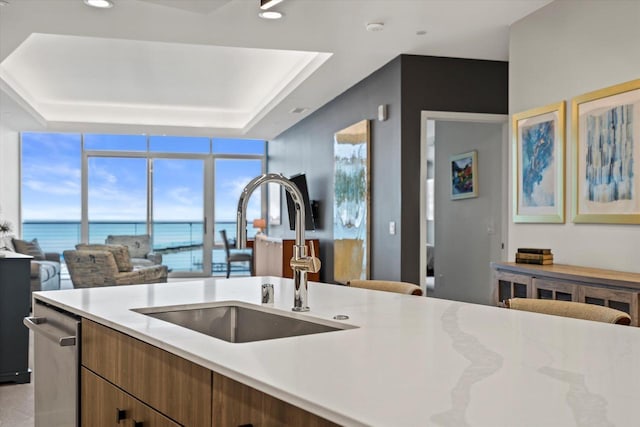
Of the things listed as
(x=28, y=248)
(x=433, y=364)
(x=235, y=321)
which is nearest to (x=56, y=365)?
(x=235, y=321)

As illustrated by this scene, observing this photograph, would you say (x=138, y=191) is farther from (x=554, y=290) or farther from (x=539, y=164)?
(x=554, y=290)

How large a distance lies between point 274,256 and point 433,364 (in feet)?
22.6

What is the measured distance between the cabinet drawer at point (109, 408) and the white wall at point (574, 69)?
8.84 feet

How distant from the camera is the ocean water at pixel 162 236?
10164 mm

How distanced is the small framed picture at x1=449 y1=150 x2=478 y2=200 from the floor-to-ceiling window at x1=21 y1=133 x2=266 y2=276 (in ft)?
17.0

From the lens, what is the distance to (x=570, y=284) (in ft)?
9.75

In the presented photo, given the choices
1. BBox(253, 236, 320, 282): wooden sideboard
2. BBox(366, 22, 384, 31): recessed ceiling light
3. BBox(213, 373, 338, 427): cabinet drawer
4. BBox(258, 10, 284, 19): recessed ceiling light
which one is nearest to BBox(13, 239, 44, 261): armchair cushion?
BBox(253, 236, 320, 282): wooden sideboard

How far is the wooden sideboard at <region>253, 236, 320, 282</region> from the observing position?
23.8 ft

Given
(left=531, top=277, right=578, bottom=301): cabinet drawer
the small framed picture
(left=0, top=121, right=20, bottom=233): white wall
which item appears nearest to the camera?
(left=531, top=277, right=578, bottom=301): cabinet drawer

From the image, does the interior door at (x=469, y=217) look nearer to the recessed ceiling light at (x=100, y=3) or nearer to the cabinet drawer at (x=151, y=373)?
the recessed ceiling light at (x=100, y=3)

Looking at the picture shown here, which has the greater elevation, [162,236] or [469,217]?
[469,217]

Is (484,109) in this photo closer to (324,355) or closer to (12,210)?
(324,355)

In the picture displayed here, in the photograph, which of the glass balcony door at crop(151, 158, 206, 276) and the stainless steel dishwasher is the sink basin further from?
the glass balcony door at crop(151, 158, 206, 276)

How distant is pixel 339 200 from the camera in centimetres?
663
